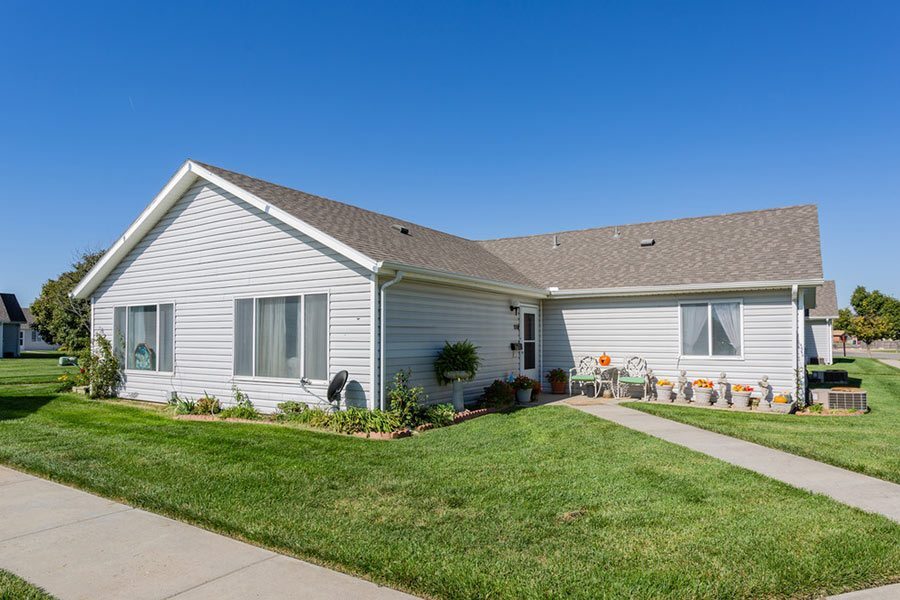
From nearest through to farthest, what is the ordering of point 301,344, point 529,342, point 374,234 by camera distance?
point 301,344
point 374,234
point 529,342

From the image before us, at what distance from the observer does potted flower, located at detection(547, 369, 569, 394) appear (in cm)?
1402

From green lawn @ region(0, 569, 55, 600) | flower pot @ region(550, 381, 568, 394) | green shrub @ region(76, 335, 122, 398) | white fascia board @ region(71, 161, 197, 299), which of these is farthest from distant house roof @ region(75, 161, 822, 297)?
green lawn @ region(0, 569, 55, 600)

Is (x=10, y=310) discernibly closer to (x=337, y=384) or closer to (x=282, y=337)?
(x=282, y=337)

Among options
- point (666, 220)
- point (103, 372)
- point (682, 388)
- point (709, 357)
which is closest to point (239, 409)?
point (103, 372)

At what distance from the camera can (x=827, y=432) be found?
851cm

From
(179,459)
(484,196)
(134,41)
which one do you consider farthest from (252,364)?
(484,196)

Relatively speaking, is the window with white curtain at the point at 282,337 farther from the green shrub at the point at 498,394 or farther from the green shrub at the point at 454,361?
the green shrub at the point at 498,394

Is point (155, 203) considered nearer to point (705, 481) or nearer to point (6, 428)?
point (6, 428)

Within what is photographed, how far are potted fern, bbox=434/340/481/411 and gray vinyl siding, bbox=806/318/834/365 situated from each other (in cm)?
2864

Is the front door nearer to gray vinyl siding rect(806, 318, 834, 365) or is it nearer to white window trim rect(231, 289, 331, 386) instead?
white window trim rect(231, 289, 331, 386)

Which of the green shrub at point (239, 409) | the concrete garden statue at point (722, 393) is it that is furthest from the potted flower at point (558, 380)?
the green shrub at point (239, 409)

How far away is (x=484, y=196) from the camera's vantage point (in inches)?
836

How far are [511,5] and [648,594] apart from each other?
44.3 feet

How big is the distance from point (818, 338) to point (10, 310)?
56.9m
